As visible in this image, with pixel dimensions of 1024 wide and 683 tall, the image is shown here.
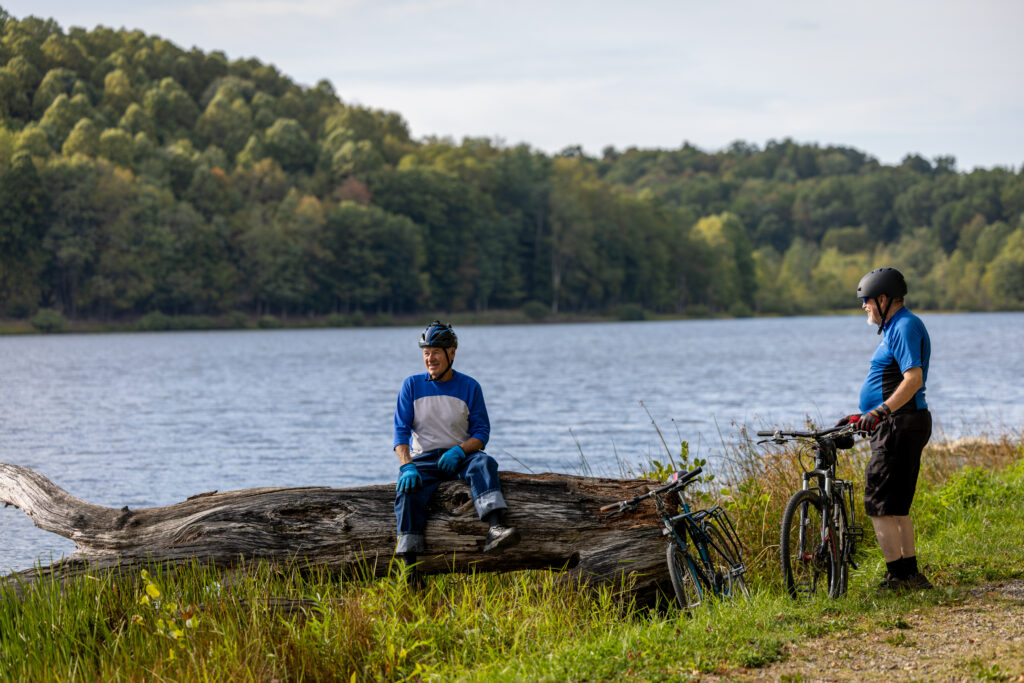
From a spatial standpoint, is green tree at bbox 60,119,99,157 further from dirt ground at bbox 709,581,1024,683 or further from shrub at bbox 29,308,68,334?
dirt ground at bbox 709,581,1024,683

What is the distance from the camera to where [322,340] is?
84625 mm

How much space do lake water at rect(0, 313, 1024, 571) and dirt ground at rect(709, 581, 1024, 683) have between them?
5.23 meters

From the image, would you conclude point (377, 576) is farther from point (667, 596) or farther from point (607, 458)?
point (607, 458)

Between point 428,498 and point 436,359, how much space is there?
100 cm

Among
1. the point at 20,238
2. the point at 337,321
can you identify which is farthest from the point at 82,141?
the point at 337,321

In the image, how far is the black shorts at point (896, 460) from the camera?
6.95 metres

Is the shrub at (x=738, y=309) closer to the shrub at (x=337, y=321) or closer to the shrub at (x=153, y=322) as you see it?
the shrub at (x=337, y=321)

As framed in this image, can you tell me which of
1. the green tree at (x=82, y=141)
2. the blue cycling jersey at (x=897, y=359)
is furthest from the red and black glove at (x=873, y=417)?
the green tree at (x=82, y=141)

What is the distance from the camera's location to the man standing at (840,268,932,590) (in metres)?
6.87

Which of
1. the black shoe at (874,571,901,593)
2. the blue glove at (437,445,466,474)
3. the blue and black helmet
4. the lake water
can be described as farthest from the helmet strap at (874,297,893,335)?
the lake water

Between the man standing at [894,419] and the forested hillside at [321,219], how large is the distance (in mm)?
88948

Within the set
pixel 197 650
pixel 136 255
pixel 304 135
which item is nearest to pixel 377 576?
pixel 197 650

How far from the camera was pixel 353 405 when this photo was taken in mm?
34781

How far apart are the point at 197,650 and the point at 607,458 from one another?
1408cm
